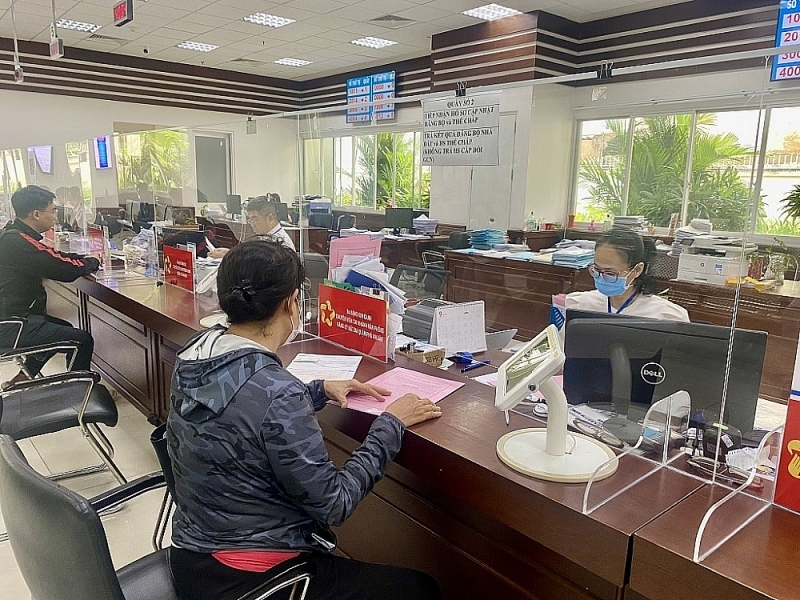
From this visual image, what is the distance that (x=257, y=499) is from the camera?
124 cm

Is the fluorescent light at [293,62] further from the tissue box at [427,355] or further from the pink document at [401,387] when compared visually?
the pink document at [401,387]

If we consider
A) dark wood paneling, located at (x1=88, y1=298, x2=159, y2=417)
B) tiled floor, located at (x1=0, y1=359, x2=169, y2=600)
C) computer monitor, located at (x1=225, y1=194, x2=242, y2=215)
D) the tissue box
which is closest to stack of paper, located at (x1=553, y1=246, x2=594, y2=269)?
the tissue box

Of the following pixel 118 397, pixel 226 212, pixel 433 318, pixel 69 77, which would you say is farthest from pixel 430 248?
pixel 69 77

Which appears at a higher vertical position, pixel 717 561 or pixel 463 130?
pixel 463 130

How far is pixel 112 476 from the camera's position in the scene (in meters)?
2.85

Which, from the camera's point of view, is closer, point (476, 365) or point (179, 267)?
point (476, 365)

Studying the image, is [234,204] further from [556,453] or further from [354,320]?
[556,453]

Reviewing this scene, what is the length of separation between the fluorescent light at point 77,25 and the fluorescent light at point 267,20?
81.0 inches

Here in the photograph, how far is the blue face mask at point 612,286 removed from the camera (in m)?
2.19

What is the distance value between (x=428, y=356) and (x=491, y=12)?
215 inches

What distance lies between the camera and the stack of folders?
5453 millimetres

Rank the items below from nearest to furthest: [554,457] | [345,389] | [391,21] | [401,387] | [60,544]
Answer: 1. [60,544]
2. [554,457]
3. [345,389]
4. [401,387]
5. [391,21]

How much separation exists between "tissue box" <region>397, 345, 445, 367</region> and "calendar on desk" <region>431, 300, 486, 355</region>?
14cm

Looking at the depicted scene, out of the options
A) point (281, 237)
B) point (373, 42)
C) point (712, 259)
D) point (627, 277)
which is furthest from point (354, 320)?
point (373, 42)
